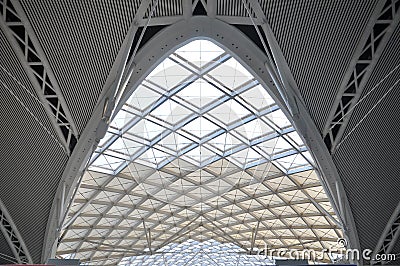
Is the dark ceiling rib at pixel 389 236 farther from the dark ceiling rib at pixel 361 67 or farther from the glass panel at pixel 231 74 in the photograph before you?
the glass panel at pixel 231 74

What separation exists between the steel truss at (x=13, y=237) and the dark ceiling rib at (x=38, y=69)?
6282mm

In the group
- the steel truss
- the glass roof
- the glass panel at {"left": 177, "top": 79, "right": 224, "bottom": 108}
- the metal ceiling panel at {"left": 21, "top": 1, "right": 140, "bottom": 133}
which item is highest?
the glass panel at {"left": 177, "top": 79, "right": 224, "bottom": 108}

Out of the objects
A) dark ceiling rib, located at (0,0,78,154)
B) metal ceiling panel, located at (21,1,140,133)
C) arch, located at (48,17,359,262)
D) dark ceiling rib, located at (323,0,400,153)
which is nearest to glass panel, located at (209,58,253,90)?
arch, located at (48,17,359,262)

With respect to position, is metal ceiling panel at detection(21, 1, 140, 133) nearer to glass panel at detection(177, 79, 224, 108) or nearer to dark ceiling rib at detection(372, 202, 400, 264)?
glass panel at detection(177, 79, 224, 108)

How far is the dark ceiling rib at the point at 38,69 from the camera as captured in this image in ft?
64.0

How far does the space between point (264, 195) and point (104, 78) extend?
85.8ft

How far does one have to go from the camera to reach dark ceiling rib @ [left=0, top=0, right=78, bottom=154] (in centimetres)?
1952

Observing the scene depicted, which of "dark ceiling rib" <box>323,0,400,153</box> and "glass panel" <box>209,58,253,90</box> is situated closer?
"dark ceiling rib" <box>323,0,400,153</box>

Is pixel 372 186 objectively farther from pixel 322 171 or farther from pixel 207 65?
pixel 207 65

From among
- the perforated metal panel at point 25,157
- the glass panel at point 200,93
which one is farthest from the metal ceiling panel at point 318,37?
the perforated metal panel at point 25,157

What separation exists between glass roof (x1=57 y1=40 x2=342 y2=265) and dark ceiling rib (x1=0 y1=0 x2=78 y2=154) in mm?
6487

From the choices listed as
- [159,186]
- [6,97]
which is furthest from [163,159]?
[6,97]

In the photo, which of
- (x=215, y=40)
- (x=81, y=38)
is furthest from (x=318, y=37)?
(x=81, y=38)

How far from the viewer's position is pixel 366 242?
31266 millimetres
